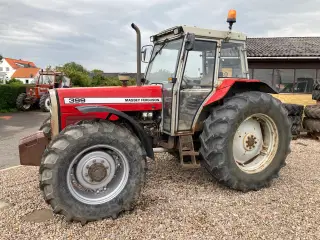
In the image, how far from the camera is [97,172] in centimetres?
341

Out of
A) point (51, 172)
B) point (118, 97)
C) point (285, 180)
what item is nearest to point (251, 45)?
point (285, 180)

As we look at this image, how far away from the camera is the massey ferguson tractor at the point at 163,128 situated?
3.30m

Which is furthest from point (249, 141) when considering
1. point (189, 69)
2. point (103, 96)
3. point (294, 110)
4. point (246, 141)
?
point (294, 110)

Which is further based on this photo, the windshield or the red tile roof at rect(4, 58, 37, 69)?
the red tile roof at rect(4, 58, 37, 69)

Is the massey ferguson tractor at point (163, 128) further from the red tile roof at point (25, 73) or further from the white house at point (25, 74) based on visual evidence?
the red tile roof at point (25, 73)

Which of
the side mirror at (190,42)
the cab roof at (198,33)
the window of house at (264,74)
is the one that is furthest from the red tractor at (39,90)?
the side mirror at (190,42)

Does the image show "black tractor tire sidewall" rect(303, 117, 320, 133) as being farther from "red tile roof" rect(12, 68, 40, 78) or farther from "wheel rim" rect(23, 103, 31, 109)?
"red tile roof" rect(12, 68, 40, 78)

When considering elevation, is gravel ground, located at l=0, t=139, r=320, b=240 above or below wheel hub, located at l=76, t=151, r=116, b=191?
below

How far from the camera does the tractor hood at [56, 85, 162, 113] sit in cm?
371

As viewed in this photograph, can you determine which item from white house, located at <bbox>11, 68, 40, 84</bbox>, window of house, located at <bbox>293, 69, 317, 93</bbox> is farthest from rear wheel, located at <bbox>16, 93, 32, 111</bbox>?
white house, located at <bbox>11, 68, 40, 84</bbox>

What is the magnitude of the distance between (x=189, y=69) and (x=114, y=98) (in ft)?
3.64

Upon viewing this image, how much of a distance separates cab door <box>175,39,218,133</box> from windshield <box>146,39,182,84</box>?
0.19m

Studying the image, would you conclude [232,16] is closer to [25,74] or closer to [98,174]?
[98,174]

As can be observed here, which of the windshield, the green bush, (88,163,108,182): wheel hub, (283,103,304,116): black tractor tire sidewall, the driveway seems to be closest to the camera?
(88,163,108,182): wheel hub
